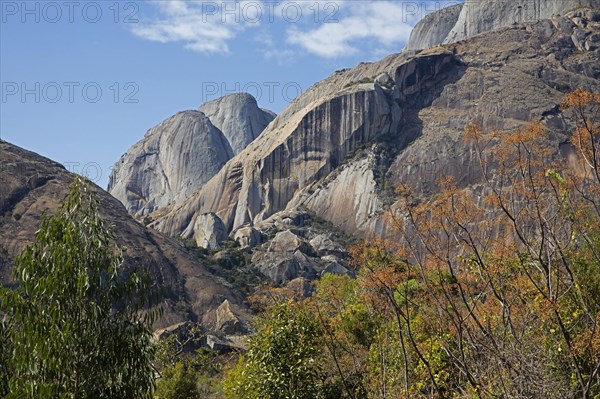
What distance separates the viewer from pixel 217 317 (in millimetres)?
68062

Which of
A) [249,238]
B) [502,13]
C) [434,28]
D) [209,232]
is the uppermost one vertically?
[434,28]

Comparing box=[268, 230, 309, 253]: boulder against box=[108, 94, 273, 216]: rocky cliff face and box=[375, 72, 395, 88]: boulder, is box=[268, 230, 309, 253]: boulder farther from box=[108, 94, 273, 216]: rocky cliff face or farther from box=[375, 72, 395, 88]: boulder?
box=[108, 94, 273, 216]: rocky cliff face

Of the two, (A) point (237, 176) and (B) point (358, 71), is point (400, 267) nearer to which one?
(A) point (237, 176)

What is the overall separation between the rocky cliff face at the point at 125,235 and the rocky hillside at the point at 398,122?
70.9ft

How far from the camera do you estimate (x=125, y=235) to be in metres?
72.4

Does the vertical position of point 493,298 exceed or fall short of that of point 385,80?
it falls short

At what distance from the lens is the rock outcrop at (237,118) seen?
6166 inches

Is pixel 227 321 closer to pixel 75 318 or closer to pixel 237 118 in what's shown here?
pixel 75 318

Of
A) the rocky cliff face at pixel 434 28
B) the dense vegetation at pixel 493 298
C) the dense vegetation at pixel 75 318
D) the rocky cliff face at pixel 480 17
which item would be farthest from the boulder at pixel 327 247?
the dense vegetation at pixel 75 318

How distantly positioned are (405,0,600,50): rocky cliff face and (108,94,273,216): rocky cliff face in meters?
42.4

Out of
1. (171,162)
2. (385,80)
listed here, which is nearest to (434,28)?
(385,80)

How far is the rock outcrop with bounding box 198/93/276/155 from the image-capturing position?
156625 mm

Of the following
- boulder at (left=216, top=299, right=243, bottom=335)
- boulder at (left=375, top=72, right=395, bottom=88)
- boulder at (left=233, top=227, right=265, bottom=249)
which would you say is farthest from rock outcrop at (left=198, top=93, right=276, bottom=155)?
boulder at (left=216, top=299, right=243, bottom=335)

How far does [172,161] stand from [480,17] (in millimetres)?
63058
